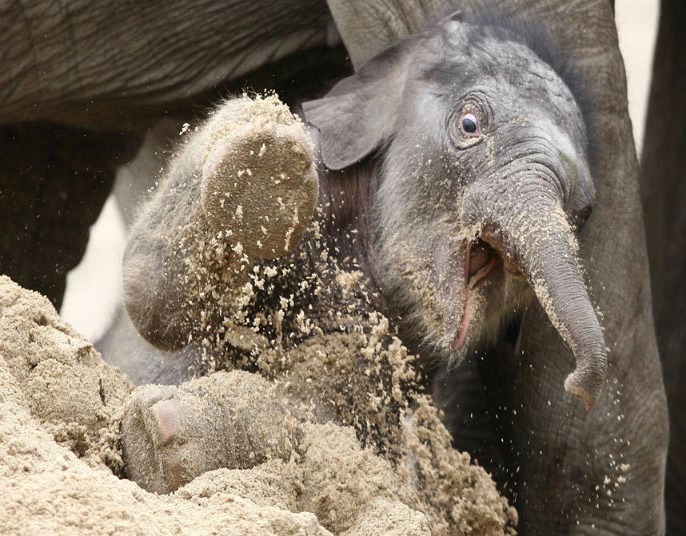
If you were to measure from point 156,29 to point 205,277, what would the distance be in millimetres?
832

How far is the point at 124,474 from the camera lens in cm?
176

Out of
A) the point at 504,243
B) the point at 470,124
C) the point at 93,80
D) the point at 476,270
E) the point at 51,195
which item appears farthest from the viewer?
the point at 51,195

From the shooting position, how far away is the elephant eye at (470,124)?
7.39ft

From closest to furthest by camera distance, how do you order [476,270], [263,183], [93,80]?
1. [263,183]
2. [476,270]
3. [93,80]

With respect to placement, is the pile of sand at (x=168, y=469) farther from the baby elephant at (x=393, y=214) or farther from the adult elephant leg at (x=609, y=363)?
the adult elephant leg at (x=609, y=363)

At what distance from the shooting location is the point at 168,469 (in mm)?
1692

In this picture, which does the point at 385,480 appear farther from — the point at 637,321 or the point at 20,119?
the point at 20,119

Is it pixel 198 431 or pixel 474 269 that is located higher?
pixel 198 431

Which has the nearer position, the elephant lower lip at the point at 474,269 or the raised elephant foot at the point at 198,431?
the raised elephant foot at the point at 198,431

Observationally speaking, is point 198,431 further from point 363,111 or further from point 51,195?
point 51,195

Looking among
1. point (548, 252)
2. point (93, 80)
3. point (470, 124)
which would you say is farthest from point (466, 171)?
point (93, 80)

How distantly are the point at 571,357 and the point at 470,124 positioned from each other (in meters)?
0.50

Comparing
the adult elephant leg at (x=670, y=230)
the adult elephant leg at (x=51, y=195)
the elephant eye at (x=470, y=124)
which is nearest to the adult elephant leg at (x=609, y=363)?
the elephant eye at (x=470, y=124)

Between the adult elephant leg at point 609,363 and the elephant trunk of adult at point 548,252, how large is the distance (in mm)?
411
